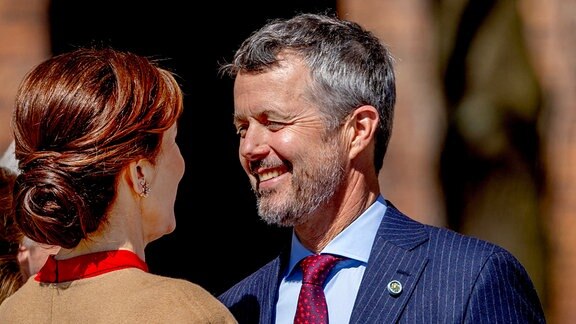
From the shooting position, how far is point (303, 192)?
10.2 ft

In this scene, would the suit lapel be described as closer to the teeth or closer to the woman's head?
the teeth

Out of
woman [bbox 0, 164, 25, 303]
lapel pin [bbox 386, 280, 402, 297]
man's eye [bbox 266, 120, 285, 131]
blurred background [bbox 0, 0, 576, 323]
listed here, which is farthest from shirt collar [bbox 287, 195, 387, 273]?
blurred background [bbox 0, 0, 576, 323]

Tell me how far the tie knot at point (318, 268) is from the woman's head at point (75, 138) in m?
0.73

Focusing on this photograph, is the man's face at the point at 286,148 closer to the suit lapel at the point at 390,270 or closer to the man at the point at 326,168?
the man at the point at 326,168

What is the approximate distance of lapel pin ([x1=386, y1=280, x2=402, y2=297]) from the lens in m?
2.91

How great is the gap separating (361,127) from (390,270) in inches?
16.7

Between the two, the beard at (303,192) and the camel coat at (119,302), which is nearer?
the camel coat at (119,302)

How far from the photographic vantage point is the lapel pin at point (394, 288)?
2.91m

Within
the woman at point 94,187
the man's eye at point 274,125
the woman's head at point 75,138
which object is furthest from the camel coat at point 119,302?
the man's eye at point 274,125

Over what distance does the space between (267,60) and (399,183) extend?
1.67 m

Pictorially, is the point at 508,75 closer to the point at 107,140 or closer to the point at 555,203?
the point at 555,203

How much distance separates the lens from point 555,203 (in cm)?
462

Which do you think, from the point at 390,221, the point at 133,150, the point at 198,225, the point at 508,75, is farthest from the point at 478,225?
the point at 133,150

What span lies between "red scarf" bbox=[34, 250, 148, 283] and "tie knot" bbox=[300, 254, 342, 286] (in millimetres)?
673
